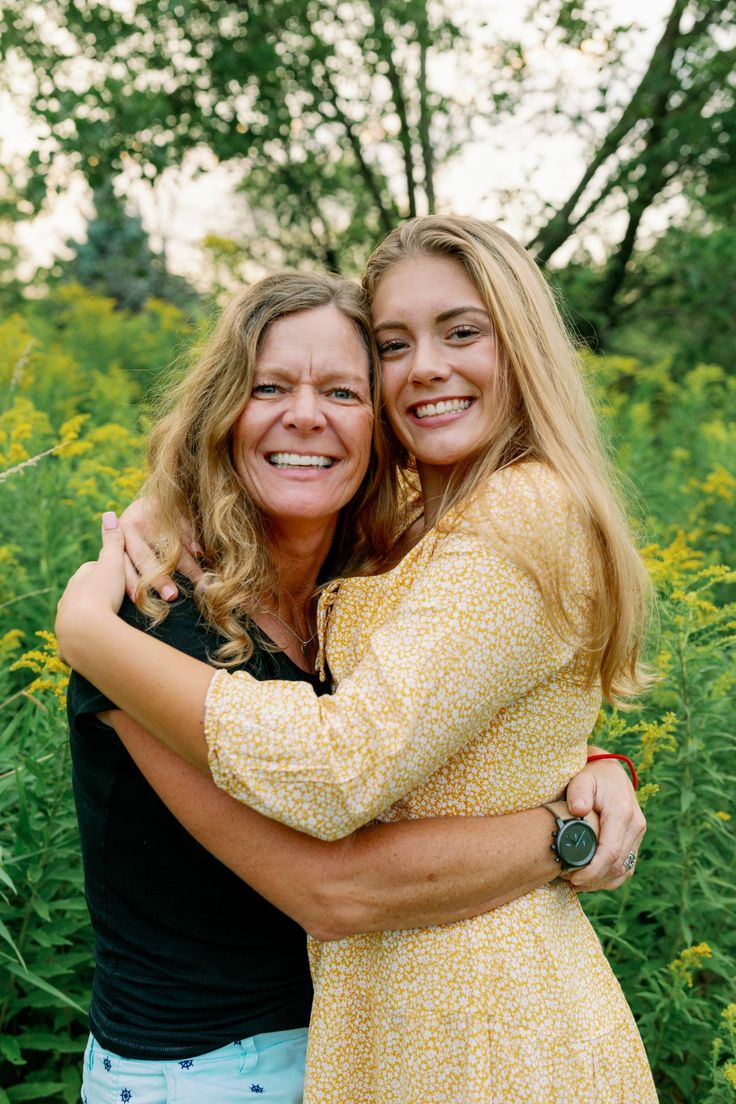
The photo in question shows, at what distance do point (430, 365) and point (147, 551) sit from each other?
24.8 inches

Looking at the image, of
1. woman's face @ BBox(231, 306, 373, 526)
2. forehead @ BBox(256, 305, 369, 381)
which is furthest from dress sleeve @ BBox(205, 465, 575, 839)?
forehead @ BBox(256, 305, 369, 381)

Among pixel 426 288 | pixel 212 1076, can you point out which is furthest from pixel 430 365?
pixel 212 1076

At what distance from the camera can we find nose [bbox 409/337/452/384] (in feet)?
6.23

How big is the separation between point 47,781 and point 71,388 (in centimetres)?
401

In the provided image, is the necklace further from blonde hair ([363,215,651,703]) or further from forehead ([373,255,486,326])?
forehead ([373,255,486,326])

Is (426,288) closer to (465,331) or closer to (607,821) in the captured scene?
(465,331)

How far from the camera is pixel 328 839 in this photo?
1473 mm

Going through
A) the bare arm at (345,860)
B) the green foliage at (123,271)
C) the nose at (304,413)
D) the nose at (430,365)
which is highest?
the green foliage at (123,271)

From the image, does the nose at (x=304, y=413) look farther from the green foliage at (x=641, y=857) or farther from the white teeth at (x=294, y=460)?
the green foliage at (x=641, y=857)

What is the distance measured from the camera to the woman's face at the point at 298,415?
1971 mm

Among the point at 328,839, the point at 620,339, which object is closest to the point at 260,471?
the point at 328,839

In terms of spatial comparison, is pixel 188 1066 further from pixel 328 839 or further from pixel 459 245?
pixel 459 245

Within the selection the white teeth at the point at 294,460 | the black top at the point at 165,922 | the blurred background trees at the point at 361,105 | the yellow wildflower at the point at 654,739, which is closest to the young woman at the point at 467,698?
the black top at the point at 165,922

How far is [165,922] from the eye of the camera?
68.2 inches
